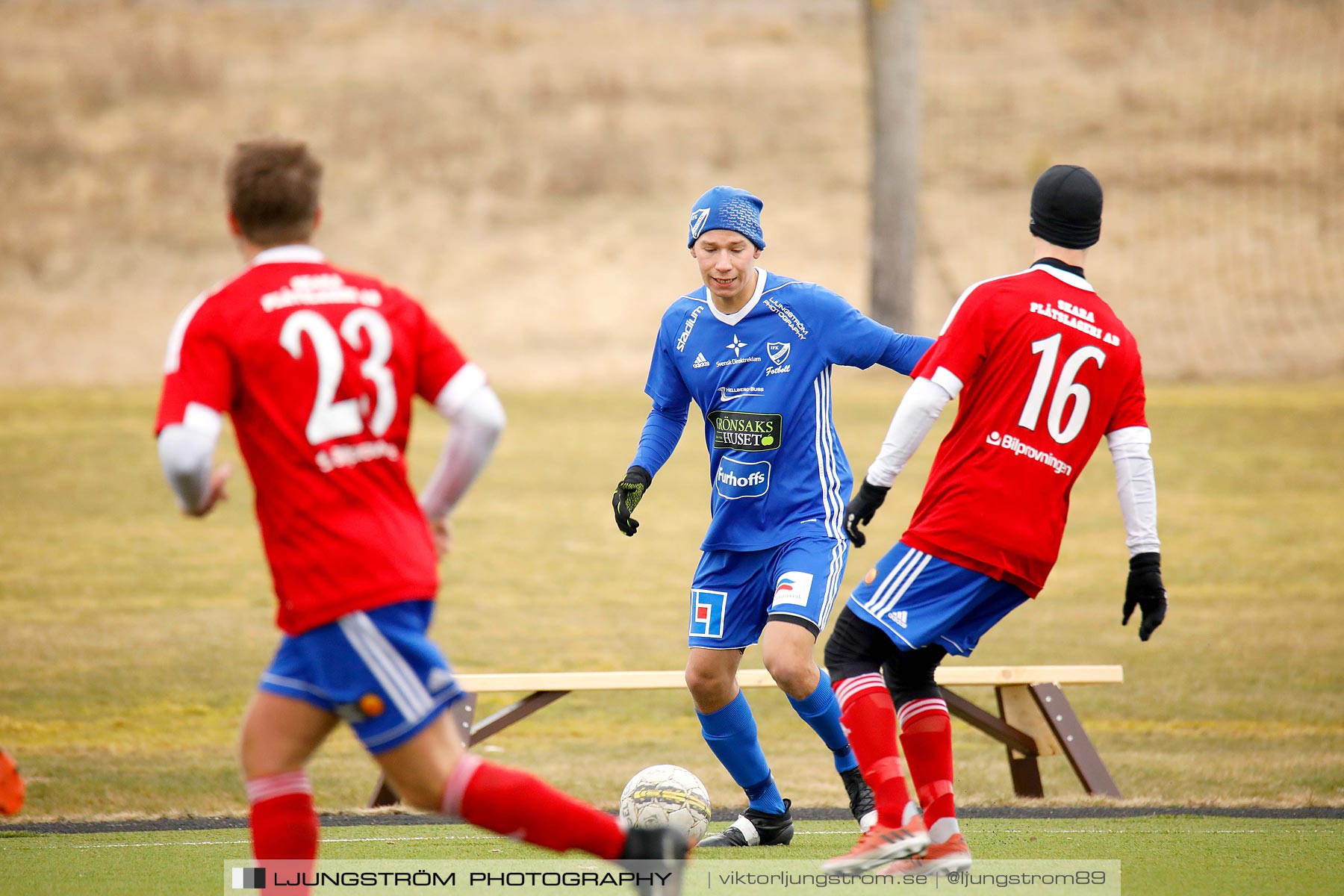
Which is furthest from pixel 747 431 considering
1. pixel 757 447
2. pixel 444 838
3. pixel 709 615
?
pixel 444 838

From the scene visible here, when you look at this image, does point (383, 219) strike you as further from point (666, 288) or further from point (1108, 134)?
point (1108, 134)

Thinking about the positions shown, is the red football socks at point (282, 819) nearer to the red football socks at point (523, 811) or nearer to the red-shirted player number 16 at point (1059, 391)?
the red football socks at point (523, 811)

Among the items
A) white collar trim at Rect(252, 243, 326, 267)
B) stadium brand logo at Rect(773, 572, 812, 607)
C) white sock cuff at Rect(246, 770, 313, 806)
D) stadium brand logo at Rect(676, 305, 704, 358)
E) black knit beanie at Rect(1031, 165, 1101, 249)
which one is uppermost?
black knit beanie at Rect(1031, 165, 1101, 249)

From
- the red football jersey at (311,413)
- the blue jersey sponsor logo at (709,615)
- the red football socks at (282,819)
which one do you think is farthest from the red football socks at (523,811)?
the blue jersey sponsor logo at (709,615)

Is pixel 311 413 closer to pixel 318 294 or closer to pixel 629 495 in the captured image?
pixel 318 294

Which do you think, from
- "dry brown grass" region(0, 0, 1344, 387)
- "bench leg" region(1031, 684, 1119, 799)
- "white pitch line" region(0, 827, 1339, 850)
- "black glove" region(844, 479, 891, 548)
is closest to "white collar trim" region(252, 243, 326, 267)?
"black glove" region(844, 479, 891, 548)

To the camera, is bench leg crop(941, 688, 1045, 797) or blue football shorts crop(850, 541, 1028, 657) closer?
blue football shorts crop(850, 541, 1028, 657)

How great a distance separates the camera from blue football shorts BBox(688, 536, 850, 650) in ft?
16.4

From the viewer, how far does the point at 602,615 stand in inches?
479

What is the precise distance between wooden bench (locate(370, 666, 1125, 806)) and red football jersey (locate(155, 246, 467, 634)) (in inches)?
126

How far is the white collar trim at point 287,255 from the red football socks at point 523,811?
1.18m

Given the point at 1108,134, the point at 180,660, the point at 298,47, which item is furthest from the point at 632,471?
the point at 298,47

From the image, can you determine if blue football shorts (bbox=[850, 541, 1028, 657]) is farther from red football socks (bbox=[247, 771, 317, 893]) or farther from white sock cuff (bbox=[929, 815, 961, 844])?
red football socks (bbox=[247, 771, 317, 893])

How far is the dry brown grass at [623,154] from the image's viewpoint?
26312 mm
